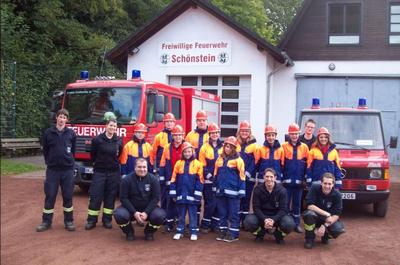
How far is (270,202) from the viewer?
294 inches

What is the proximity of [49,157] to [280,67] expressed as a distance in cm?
1259

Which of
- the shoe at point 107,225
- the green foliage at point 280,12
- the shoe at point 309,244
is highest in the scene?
the green foliage at point 280,12

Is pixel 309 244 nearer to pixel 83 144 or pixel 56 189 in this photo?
pixel 56 189

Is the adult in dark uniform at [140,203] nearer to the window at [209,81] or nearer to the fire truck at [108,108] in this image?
the fire truck at [108,108]

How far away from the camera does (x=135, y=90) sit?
10.3 meters

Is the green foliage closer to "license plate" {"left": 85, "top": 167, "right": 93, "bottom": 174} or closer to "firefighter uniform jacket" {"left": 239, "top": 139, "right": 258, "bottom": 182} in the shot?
"license plate" {"left": 85, "top": 167, "right": 93, "bottom": 174}

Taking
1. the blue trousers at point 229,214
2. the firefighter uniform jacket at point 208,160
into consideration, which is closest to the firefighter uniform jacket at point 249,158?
the firefighter uniform jacket at point 208,160

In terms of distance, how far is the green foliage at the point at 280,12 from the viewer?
51.1m

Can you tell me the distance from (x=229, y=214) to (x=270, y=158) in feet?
3.80

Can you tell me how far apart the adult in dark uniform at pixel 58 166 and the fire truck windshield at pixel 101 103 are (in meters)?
2.36

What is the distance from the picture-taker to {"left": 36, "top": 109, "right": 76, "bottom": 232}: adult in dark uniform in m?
7.68

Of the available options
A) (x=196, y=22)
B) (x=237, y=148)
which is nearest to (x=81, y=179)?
(x=237, y=148)

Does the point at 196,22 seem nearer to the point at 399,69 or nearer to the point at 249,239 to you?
the point at 399,69

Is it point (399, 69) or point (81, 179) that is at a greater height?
point (399, 69)
